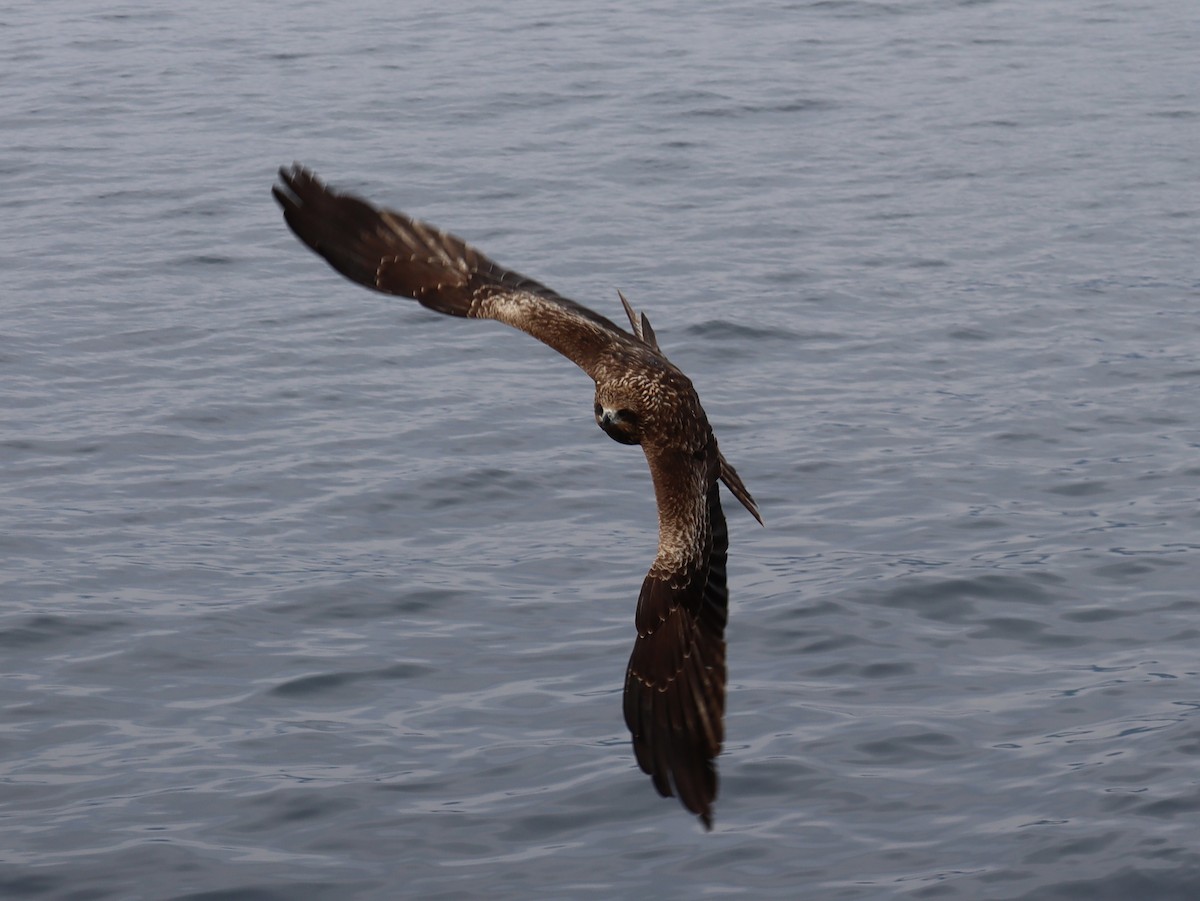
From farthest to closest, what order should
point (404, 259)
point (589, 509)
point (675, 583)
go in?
point (589, 509) < point (404, 259) < point (675, 583)

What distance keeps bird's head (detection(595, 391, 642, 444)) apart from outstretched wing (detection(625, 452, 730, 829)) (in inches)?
6.4

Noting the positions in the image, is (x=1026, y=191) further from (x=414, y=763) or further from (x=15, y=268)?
(x=414, y=763)

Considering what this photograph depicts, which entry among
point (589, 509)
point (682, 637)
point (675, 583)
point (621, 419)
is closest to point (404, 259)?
point (621, 419)

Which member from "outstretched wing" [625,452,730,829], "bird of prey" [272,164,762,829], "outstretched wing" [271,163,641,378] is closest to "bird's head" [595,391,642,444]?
"bird of prey" [272,164,762,829]

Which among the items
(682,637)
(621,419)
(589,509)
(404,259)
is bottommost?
(589,509)

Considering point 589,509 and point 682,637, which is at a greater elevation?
point 682,637

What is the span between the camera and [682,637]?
7.32m

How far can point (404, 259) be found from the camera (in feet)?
28.6

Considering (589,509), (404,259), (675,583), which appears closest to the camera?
(675,583)

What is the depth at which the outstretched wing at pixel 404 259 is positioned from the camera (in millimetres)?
8367

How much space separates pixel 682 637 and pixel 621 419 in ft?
2.88

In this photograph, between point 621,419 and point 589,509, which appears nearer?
point 621,419

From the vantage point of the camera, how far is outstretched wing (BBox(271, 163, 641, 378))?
8.37 m

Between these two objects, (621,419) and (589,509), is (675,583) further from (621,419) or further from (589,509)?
(589,509)
